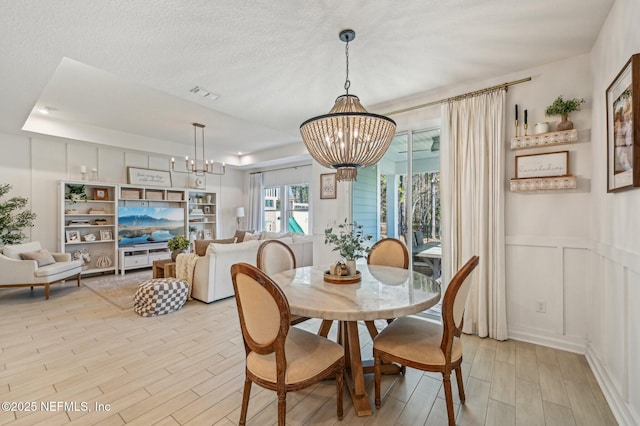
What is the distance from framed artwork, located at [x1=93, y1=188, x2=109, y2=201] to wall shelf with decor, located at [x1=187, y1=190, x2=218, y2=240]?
1767mm

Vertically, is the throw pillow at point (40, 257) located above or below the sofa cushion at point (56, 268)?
above

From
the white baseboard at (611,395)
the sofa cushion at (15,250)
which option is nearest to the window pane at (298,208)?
the sofa cushion at (15,250)

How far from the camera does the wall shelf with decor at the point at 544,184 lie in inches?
101

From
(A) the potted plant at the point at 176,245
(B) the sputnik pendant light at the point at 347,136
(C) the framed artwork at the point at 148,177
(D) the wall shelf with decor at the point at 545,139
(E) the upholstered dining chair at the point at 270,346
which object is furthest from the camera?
(C) the framed artwork at the point at 148,177

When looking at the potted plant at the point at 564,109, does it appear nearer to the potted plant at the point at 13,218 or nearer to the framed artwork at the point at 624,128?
the framed artwork at the point at 624,128

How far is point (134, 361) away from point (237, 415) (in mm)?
1251

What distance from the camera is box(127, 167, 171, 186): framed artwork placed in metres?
6.31

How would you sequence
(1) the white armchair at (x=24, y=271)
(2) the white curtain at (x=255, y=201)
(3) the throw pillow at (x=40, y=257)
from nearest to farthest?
1. (1) the white armchair at (x=24, y=271)
2. (3) the throw pillow at (x=40, y=257)
3. (2) the white curtain at (x=255, y=201)

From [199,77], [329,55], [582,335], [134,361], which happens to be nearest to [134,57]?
[199,77]

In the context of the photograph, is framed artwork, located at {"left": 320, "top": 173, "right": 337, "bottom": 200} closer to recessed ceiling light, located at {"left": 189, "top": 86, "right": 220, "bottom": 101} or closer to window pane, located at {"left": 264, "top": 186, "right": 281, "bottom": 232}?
recessed ceiling light, located at {"left": 189, "top": 86, "right": 220, "bottom": 101}

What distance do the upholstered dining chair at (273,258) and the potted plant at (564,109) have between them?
2.80 meters

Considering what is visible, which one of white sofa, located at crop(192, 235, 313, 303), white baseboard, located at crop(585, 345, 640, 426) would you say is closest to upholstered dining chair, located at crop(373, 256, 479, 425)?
white baseboard, located at crop(585, 345, 640, 426)

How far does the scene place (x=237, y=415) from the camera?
1.80m

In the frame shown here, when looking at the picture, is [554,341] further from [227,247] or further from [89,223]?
[89,223]
